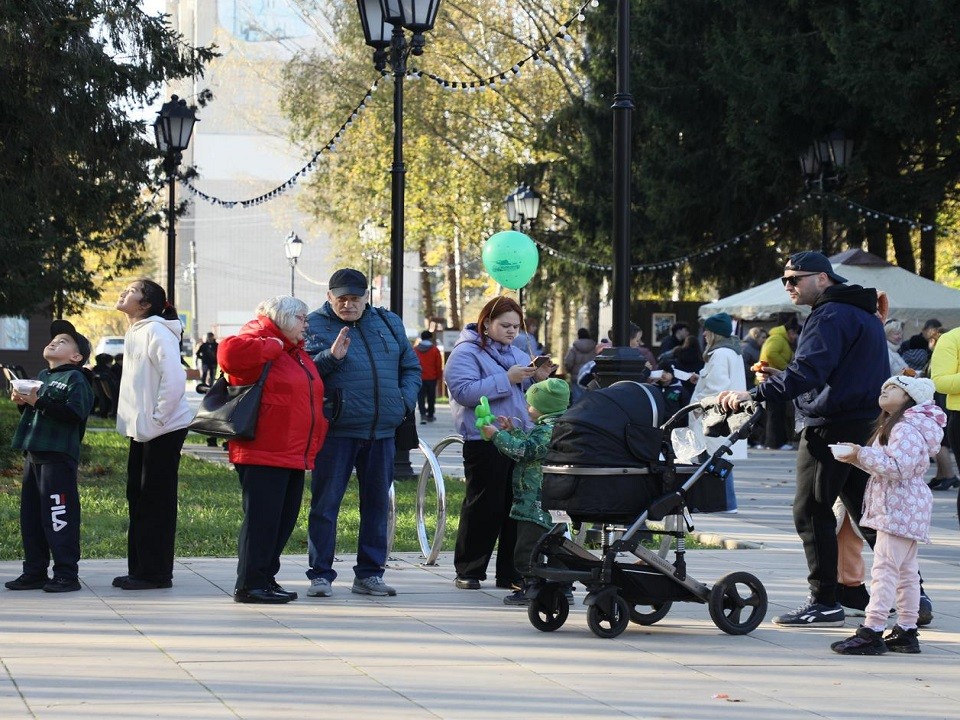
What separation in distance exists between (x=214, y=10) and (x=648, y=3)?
8145cm

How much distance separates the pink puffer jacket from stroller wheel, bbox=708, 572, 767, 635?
27.5 inches

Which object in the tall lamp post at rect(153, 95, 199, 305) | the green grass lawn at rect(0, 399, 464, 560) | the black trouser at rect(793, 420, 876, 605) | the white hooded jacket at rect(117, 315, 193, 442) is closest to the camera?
the black trouser at rect(793, 420, 876, 605)

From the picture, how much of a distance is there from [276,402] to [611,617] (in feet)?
7.33

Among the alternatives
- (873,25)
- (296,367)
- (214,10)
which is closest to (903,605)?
(296,367)

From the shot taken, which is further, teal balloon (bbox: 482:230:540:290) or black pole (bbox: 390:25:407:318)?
black pole (bbox: 390:25:407:318)

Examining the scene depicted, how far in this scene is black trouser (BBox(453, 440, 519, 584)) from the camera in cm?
923

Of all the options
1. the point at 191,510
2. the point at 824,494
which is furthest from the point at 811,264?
the point at 191,510

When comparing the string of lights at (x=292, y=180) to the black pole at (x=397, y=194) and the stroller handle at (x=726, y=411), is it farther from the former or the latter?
the stroller handle at (x=726, y=411)

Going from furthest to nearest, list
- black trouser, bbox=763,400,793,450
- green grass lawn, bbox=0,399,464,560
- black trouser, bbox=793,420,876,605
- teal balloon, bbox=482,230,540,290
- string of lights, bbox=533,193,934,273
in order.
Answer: string of lights, bbox=533,193,934,273, black trouser, bbox=763,400,793,450, green grass lawn, bbox=0,399,464,560, teal balloon, bbox=482,230,540,290, black trouser, bbox=793,420,876,605

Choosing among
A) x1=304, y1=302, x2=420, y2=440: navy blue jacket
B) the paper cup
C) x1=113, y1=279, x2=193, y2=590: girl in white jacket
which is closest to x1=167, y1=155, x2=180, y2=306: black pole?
x1=113, y1=279, x2=193, y2=590: girl in white jacket

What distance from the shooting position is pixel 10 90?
53.1 feet

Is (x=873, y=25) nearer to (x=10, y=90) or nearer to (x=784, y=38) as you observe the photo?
(x=784, y=38)

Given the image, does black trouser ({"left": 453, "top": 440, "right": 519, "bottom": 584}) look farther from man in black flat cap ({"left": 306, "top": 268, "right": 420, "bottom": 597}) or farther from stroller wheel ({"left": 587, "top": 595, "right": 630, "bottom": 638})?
stroller wheel ({"left": 587, "top": 595, "right": 630, "bottom": 638})

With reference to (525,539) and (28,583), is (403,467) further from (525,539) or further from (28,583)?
(525,539)
